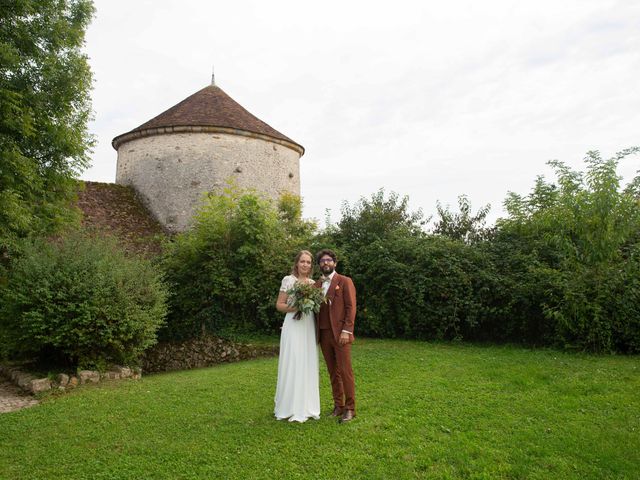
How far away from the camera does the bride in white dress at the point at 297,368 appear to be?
19.6 ft

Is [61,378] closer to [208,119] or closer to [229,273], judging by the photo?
[229,273]

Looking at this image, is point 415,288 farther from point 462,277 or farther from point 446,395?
point 446,395

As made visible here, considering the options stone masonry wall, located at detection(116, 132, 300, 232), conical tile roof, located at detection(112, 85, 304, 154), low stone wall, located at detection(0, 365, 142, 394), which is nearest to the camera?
low stone wall, located at detection(0, 365, 142, 394)

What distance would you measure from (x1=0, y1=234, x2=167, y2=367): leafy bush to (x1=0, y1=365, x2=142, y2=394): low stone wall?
0.33m

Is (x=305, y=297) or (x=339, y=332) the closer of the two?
(x=305, y=297)

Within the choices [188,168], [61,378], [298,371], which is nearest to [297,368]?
[298,371]

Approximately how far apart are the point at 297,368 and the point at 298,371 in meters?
0.04

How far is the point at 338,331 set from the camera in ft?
19.6

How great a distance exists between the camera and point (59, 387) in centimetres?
888

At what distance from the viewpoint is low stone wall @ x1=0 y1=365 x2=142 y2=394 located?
29.1 feet

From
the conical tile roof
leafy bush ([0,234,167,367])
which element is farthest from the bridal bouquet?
the conical tile roof

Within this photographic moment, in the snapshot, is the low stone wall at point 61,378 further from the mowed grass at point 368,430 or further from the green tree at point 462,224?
the green tree at point 462,224

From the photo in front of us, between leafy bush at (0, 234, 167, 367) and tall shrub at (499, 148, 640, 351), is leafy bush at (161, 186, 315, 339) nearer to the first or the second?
leafy bush at (0, 234, 167, 367)

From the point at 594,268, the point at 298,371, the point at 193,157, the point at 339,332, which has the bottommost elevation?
the point at 298,371
